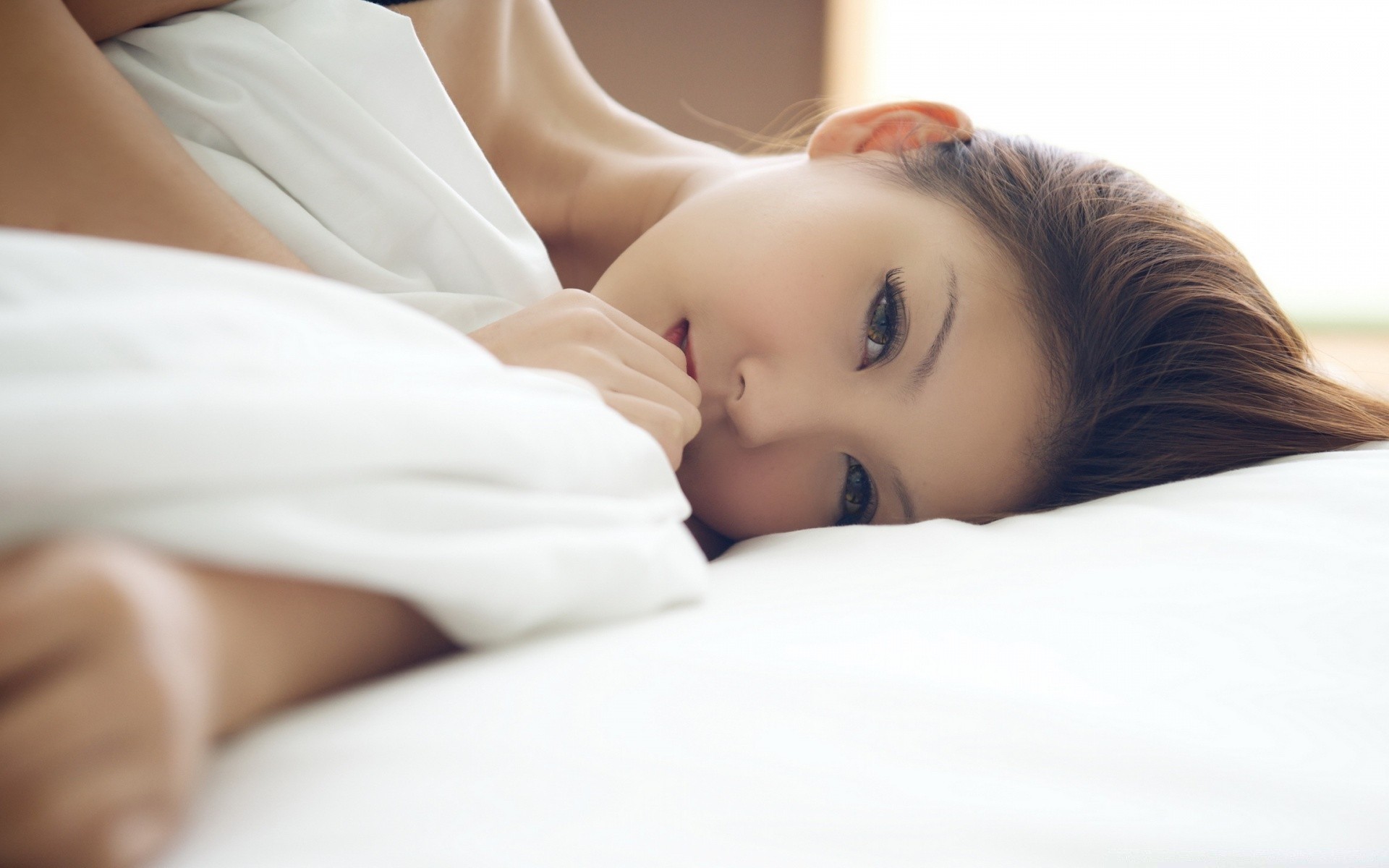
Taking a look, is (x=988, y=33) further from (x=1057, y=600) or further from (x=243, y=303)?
(x=243, y=303)

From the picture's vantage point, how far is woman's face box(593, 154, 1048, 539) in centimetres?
68

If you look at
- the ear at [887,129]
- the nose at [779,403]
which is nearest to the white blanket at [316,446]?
the nose at [779,403]

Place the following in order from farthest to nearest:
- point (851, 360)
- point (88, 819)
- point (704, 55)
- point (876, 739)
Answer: point (704, 55), point (851, 360), point (876, 739), point (88, 819)

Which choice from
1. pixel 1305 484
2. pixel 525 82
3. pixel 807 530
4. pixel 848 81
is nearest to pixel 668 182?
pixel 525 82

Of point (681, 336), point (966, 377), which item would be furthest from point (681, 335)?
point (966, 377)

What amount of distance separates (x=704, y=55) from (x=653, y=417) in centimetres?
164

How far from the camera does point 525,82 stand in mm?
1157

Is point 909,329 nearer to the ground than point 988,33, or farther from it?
nearer to the ground

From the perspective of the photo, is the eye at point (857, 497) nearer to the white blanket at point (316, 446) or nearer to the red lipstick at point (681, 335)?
the red lipstick at point (681, 335)

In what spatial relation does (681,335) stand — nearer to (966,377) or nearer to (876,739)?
(966,377)

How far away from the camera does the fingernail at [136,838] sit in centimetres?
21

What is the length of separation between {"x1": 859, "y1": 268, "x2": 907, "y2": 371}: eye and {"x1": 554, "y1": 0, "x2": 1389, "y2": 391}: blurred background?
1.40 metres

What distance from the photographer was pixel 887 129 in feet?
2.83

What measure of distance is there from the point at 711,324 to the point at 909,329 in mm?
155
